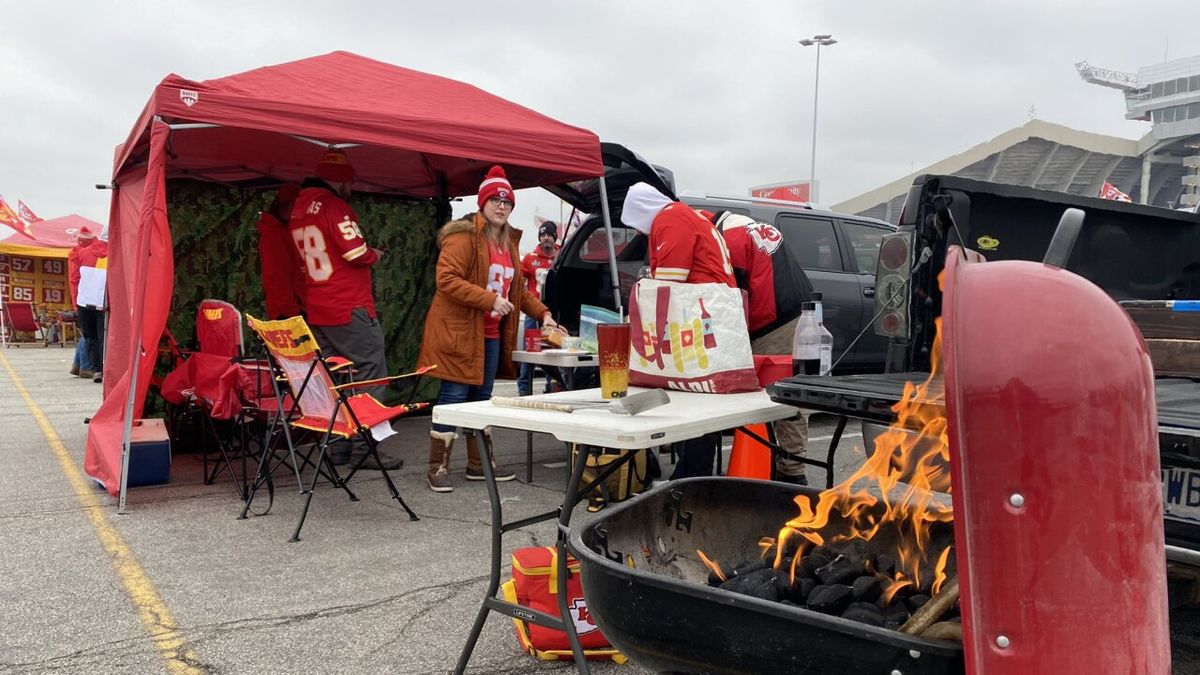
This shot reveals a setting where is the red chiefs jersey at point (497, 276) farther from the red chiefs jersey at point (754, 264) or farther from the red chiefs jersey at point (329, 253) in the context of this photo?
the red chiefs jersey at point (754, 264)

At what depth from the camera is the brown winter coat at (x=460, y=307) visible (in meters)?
5.01

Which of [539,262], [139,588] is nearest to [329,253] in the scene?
[139,588]

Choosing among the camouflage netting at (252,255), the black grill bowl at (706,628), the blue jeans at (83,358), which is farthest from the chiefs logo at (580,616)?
the blue jeans at (83,358)

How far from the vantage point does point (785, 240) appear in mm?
6750

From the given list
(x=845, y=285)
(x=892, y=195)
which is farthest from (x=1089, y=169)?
(x=845, y=285)

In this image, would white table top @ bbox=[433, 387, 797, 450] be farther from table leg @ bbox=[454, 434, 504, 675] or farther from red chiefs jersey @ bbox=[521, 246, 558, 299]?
red chiefs jersey @ bbox=[521, 246, 558, 299]

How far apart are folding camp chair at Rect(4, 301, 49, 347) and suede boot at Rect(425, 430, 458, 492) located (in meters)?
20.0

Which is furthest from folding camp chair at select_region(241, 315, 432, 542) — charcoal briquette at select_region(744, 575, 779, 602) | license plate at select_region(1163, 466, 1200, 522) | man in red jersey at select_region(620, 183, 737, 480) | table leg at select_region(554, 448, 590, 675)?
license plate at select_region(1163, 466, 1200, 522)

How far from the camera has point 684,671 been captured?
5.32 ft

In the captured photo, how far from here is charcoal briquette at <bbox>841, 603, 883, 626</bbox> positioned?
5.59 ft

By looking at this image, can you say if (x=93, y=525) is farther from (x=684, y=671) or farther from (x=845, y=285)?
(x=845, y=285)

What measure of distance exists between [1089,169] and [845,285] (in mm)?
49659

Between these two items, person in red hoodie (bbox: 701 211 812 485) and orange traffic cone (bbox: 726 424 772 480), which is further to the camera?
person in red hoodie (bbox: 701 211 812 485)

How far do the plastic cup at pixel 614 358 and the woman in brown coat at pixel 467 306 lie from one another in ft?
7.94
